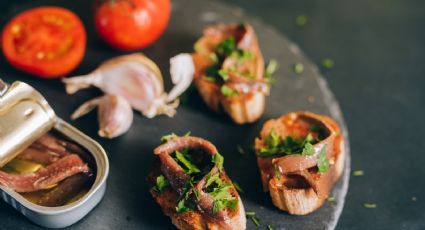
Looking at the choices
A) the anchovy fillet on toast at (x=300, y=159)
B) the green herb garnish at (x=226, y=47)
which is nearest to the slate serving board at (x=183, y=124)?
the anchovy fillet on toast at (x=300, y=159)

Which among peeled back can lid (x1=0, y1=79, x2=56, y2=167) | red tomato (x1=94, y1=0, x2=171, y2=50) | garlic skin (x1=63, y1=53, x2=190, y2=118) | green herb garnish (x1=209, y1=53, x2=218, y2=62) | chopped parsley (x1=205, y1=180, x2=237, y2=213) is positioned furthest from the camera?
red tomato (x1=94, y1=0, x2=171, y2=50)

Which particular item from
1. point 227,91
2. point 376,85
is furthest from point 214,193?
point 376,85

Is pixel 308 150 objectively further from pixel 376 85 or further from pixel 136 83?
pixel 376 85

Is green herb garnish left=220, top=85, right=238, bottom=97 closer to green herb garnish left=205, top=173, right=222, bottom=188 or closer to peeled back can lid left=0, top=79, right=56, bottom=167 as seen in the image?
green herb garnish left=205, top=173, right=222, bottom=188

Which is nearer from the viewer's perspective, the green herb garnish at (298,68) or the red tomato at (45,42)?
the red tomato at (45,42)

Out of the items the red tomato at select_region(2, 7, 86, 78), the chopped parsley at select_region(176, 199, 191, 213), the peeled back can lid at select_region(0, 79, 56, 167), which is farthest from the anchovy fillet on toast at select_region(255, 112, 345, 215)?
the red tomato at select_region(2, 7, 86, 78)

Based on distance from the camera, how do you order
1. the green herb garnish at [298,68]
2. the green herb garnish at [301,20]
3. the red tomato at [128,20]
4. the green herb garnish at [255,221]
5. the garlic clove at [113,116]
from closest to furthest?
Result: 1. the green herb garnish at [255,221]
2. the garlic clove at [113,116]
3. the red tomato at [128,20]
4. the green herb garnish at [298,68]
5. the green herb garnish at [301,20]

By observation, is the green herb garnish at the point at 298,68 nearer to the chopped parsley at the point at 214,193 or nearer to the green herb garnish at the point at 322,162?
the green herb garnish at the point at 322,162
